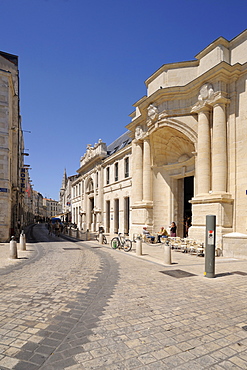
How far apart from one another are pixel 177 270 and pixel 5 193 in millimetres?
14973

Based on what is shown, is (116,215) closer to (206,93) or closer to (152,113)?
(152,113)

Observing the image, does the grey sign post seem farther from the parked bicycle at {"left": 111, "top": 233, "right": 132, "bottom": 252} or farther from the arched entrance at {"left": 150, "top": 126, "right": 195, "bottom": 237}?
the arched entrance at {"left": 150, "top": 126, "right": 195, "bottom": 237}

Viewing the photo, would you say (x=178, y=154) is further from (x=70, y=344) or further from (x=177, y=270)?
(x=70, y=344)

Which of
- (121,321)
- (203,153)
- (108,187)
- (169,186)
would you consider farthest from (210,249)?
(108,187)

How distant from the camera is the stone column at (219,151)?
13.3 meters

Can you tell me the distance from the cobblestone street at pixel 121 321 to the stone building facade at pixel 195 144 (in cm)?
651

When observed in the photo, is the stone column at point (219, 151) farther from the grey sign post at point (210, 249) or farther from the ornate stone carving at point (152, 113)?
the grey sign post at point (210, 249)

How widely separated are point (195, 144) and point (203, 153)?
143 cm

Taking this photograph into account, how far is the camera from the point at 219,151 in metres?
13.5

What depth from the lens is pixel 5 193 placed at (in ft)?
60.6

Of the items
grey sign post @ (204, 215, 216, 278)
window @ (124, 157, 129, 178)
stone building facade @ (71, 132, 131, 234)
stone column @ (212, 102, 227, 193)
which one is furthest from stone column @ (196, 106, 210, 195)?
window @ (124, 157, 129, 178)

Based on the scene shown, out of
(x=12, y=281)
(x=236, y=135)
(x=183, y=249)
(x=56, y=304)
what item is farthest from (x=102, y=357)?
(x=236, y=135)

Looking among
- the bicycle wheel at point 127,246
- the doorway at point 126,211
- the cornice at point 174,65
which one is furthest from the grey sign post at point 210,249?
the doorway at point 126,211

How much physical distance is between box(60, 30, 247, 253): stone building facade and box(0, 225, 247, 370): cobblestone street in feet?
21.4
